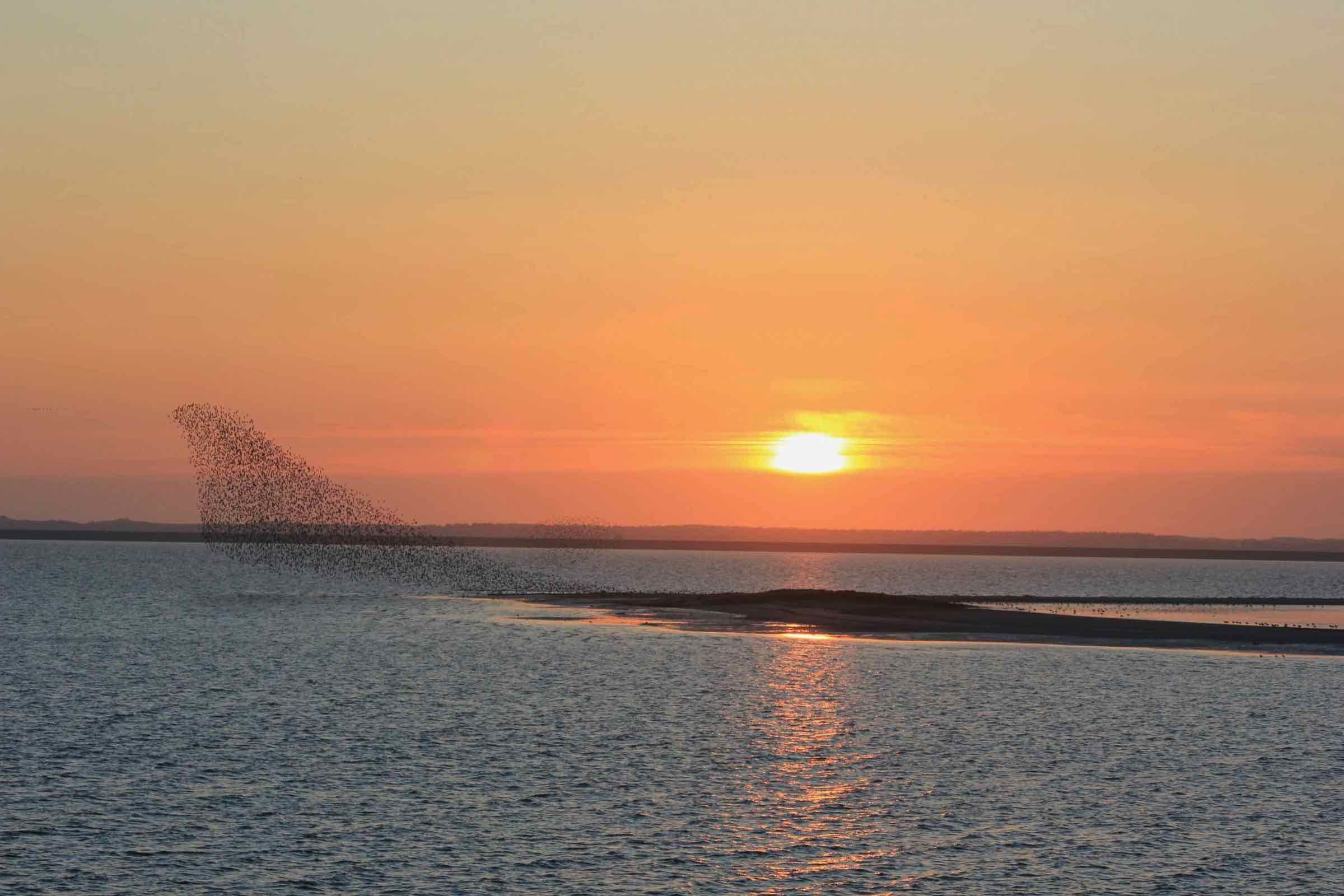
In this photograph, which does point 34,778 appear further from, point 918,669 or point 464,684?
point 918,669

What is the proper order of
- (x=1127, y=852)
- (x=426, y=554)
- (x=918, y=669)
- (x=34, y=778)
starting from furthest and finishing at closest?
(x=426, y=554)
(x=918, y=669)
(x=34, y=778)
(x=1127, y=852)

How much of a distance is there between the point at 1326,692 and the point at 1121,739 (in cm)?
1959

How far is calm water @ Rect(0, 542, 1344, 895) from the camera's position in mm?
31078

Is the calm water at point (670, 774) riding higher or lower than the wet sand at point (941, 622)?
lower

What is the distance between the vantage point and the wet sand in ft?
308

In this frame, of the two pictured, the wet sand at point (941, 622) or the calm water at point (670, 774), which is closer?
the calm water at point (670, 774)

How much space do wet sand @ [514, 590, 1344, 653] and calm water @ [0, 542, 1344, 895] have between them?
12669 millimetres

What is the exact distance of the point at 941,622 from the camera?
10781cm

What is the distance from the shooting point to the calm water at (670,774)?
3108 centimetres

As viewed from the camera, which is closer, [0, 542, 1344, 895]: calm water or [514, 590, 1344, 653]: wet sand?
[0, 542, 1344, 895]: calm water

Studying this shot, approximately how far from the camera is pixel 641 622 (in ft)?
352

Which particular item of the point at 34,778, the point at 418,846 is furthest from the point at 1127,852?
the point at 34,778

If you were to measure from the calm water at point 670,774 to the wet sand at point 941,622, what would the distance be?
499 inches

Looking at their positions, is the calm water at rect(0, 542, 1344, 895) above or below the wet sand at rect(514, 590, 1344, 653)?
below
